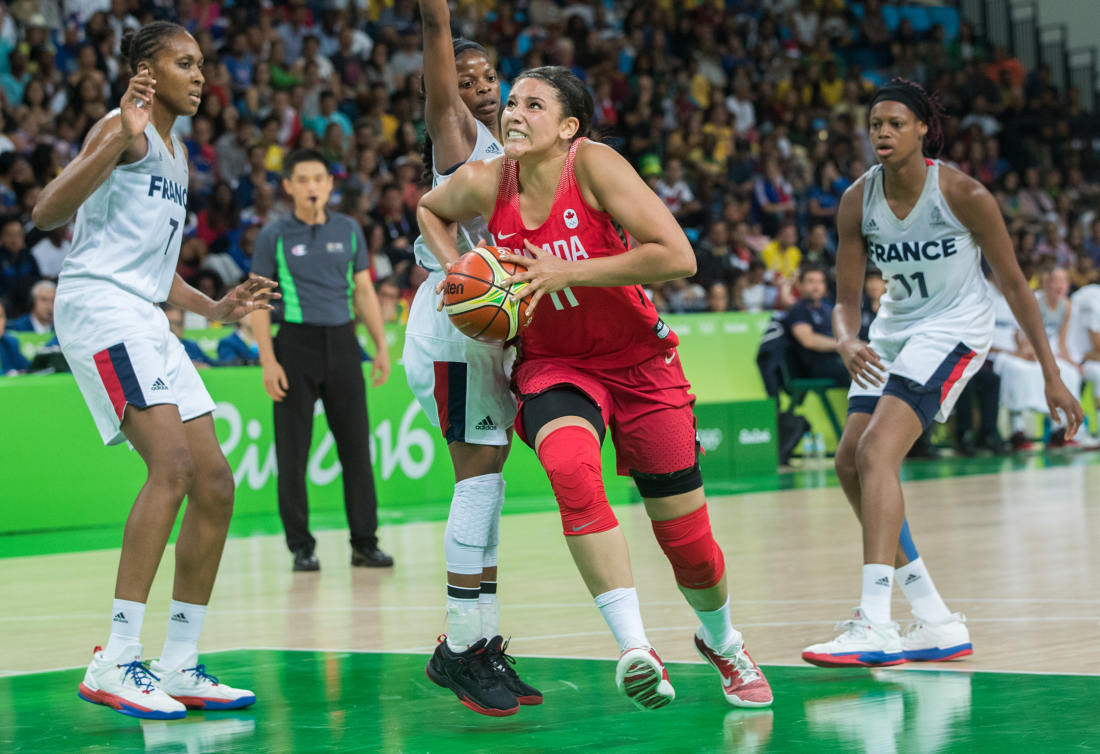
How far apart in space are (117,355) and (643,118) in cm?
1502

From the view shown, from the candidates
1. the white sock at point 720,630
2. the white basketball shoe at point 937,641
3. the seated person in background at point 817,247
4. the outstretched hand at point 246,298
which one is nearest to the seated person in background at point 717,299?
the seated person in background at point 817,247

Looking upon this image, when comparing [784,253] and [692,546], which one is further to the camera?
[784,253]

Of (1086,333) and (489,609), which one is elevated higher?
(1086,333)

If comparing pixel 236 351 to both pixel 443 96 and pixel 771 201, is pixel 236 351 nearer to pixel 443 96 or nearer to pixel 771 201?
pixel 443 96

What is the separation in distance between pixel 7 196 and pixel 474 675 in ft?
34.1

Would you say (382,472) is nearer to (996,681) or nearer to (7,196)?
(7,196)

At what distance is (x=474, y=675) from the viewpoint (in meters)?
4.10

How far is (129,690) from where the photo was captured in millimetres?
4109

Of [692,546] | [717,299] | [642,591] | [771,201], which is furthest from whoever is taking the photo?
[771,201]

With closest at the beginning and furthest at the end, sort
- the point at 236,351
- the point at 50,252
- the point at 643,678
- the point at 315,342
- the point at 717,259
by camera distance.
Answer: the point at 643,678 → the point at 315,342 → the point at 236,351 → the point at 50,252 → the point at 717,259

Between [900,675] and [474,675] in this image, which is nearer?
[474,675]

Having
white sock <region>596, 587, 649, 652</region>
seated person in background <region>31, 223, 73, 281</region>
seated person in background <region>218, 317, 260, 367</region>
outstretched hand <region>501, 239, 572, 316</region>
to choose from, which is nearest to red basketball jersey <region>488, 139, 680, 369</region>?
outstretched hand <region>501, 239, 572, 316</region>

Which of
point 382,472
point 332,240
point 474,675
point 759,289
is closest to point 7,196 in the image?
point 382,472

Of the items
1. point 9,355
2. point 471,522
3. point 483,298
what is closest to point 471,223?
point 483,298
